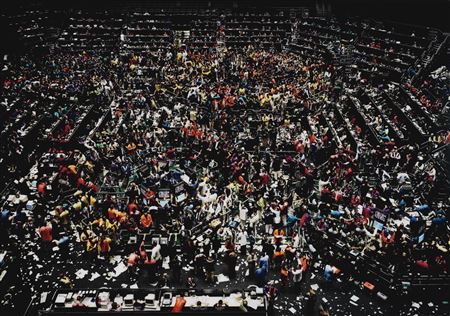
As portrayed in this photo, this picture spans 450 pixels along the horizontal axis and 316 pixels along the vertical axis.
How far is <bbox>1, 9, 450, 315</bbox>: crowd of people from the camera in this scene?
50.4 ft

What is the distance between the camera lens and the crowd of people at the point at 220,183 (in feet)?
50.4

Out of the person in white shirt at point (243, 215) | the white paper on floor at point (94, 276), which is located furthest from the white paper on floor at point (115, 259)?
the person in white shirt at point (243, 215)

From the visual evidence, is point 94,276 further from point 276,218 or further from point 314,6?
point 314,6

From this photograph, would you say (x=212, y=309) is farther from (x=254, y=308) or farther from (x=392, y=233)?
(x=392, y=233)

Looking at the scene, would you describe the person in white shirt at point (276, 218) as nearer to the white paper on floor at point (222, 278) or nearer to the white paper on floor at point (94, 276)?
the white paper on floor at point (222, 278)

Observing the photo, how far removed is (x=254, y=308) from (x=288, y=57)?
1138 inches

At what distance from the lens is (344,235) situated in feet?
52.0

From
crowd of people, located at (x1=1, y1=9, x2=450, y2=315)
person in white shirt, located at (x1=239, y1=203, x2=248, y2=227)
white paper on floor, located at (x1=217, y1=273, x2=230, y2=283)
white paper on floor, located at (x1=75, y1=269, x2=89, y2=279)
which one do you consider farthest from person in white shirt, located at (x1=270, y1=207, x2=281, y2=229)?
white paper on floor, located at (x1=75, y1=269, x2=89, y2=279)

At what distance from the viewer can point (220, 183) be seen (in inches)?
782

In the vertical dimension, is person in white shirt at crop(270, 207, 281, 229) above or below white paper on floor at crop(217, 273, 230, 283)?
above

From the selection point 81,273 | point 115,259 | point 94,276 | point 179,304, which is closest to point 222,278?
point 179,304

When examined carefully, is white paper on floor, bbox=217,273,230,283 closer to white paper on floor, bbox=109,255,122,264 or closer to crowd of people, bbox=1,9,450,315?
crowd of people, bbox=1,9,450,315

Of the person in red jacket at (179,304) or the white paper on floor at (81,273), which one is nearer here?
the person in red jacket at (179,304)

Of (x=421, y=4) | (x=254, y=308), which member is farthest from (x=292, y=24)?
(x=254, y=308)
